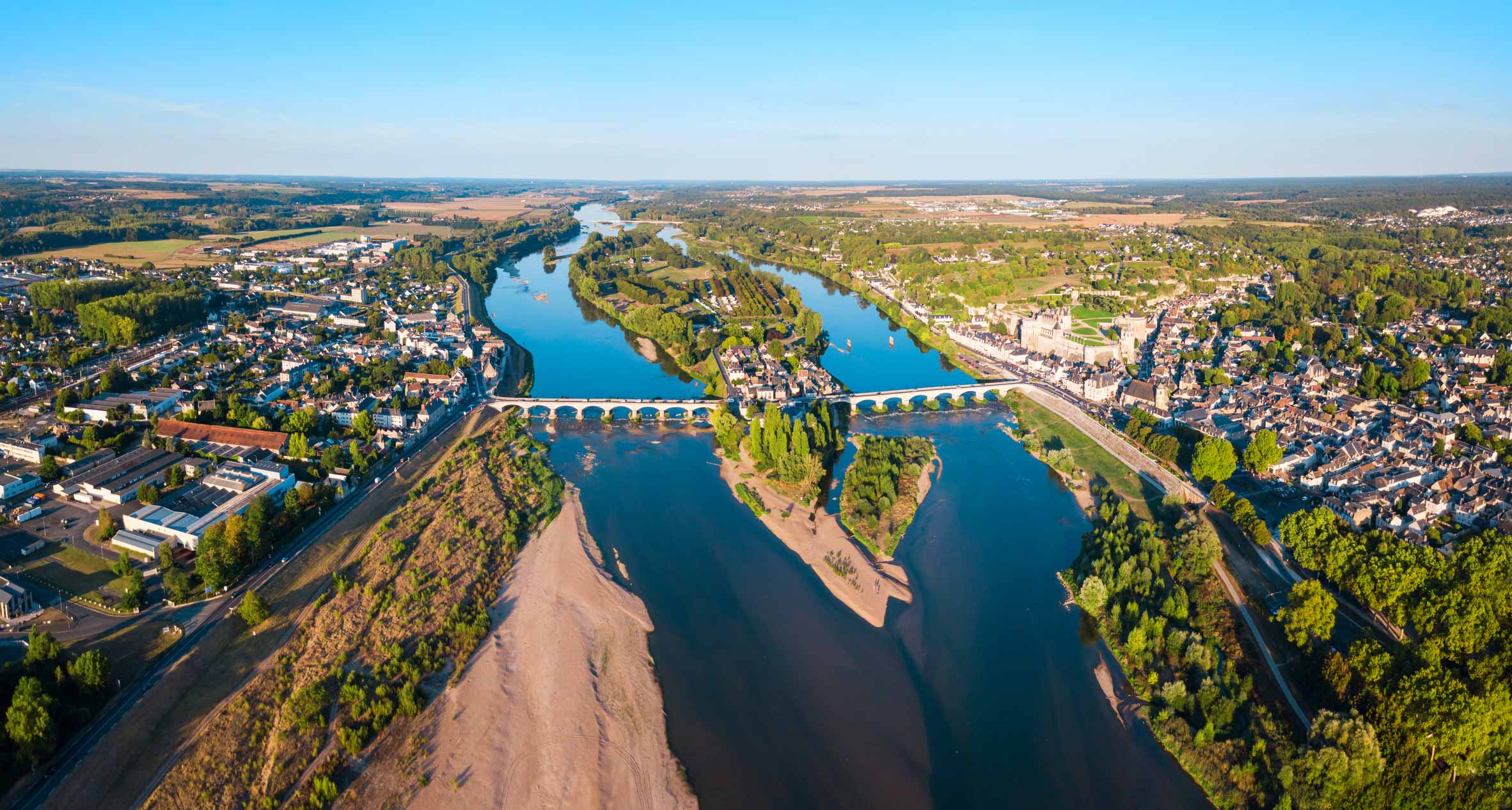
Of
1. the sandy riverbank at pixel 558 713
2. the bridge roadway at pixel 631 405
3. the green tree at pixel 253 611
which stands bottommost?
the sandy riverbank at pixel 558 713

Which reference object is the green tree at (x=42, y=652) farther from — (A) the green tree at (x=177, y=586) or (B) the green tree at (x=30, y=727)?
(A) the green tree at (x=177, y=586)

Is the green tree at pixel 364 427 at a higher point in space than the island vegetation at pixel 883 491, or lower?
higher

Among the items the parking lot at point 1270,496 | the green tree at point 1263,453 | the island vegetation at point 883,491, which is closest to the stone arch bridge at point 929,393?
the island vegetation at point 883,491

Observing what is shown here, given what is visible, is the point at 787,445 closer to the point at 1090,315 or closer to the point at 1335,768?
the point at 1335,768

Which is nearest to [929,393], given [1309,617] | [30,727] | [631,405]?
[631,405]

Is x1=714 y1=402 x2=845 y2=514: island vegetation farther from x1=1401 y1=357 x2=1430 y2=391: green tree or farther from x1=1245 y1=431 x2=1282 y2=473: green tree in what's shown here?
x1=1401 y1=357 x2=1430 y2=391: green tree

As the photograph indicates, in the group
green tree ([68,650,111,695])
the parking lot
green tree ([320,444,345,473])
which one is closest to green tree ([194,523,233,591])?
green tree ([68,650,111,695])
